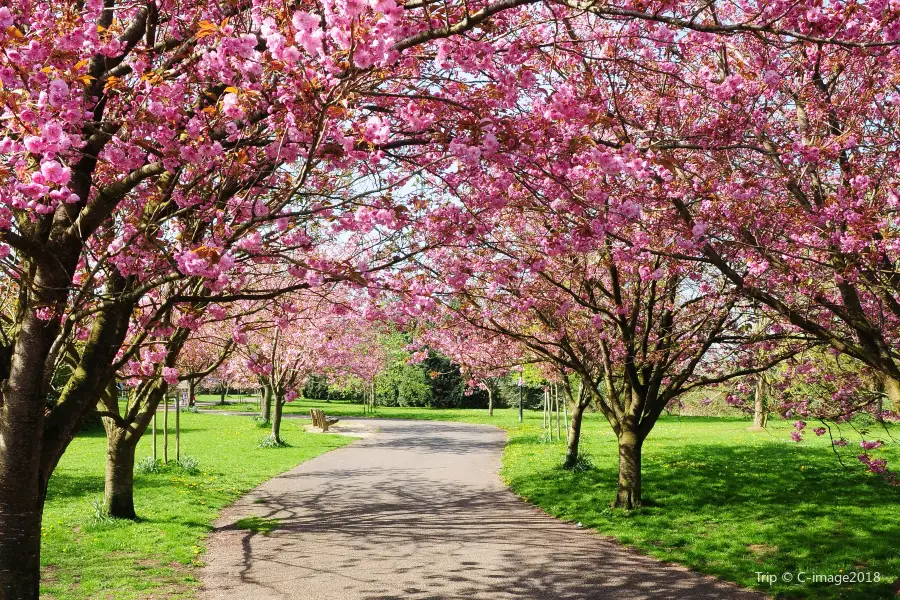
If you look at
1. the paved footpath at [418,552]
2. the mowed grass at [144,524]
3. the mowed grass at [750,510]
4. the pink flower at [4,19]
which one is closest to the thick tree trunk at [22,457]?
the mowed grass at [144,524]

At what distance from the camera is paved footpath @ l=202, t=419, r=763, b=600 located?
23.5ft

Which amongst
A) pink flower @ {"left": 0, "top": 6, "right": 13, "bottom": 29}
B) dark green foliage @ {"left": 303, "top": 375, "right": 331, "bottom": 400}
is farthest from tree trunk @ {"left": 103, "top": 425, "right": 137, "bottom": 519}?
dark green foliage @ {"left": 303, "top": 375, "right": 331, "bottom": 400}

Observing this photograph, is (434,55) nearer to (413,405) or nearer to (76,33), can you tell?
(76,33)

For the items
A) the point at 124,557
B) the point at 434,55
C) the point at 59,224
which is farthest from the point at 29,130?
the point at 124,557

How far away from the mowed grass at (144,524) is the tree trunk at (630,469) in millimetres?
6933

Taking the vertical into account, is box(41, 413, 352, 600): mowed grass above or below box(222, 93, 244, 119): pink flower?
below

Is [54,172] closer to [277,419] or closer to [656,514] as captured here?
[656,514]

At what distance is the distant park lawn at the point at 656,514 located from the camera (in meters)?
7.73

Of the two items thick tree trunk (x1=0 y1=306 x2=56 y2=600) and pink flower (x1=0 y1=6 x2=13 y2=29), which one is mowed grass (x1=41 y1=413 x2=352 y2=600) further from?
pink flower (x1=0 y1=6 x2=13 y2=29)

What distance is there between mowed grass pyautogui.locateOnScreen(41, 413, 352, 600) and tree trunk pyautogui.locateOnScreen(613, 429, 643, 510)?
693cm

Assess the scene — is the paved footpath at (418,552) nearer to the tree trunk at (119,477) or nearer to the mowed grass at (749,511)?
the mowed grass at (749,511)

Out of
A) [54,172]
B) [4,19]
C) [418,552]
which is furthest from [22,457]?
[418,552]

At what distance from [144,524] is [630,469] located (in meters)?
8.01

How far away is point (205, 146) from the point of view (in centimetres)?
440
